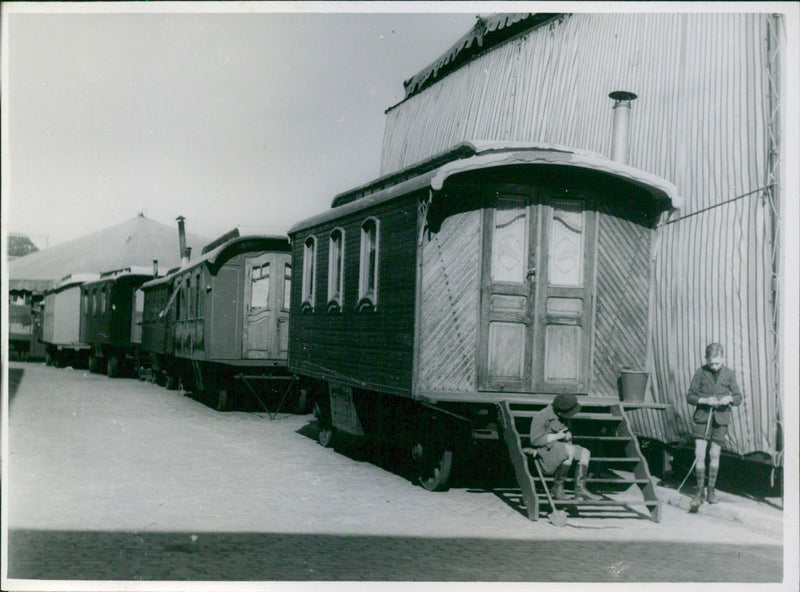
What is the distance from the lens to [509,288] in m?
10.8

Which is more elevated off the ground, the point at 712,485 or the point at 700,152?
the point at 700,152

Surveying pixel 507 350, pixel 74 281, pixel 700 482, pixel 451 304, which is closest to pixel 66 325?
pixel 74 281

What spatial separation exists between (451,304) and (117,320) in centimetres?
2323

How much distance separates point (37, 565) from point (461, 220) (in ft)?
18.3

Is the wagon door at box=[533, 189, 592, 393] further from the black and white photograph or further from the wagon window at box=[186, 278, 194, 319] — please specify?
the wagon window at box=[186, 278, 194, 319]

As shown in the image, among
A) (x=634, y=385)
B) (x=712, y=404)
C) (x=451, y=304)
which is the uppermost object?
(x=451, y=304)

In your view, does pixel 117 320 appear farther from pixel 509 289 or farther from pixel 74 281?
pixel 509 289

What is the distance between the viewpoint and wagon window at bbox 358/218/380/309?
1199 centimetres

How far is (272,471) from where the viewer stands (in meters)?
11.9

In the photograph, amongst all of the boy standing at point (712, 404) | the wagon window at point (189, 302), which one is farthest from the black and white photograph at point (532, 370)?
the wagon window at point (189, 302)

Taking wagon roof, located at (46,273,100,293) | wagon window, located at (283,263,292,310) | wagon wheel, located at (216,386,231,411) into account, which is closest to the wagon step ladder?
wagon window, located at (283,263,292,310)

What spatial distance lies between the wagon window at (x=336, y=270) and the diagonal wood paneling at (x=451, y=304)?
9.45 ft

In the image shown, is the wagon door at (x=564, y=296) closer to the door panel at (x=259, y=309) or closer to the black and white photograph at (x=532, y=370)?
the black and white photograph at (x=532, y=370)

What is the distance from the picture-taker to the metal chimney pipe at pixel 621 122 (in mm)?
12625
